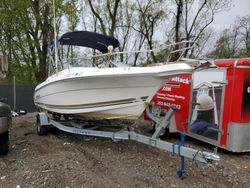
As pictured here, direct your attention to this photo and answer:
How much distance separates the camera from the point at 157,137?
5.07 m

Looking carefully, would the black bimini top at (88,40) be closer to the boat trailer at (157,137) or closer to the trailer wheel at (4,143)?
the boat trailer at (157,137)

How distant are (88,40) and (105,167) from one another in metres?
3.73

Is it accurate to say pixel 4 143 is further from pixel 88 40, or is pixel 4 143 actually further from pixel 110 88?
pixel 88 40

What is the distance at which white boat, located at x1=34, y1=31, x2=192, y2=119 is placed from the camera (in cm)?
533

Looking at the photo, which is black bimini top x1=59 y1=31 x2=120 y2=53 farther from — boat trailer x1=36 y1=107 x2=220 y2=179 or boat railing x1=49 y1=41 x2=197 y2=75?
boat trailer x1=36 y1=107 x2=220 y2=179

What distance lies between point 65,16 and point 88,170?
62.1ft

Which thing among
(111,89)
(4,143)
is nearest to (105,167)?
(111,89)

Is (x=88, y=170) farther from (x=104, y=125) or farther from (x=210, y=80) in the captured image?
(x=210, y=80)

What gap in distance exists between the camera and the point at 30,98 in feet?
48.8

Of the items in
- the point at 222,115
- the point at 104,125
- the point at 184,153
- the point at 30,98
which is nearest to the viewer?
the point at 184,153

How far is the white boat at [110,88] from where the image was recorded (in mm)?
5332

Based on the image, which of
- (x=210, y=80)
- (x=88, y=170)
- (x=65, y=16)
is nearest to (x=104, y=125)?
(x=88, y=170)

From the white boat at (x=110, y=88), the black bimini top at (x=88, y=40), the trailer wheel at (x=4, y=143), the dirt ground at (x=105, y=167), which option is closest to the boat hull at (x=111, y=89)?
the white boat at (x=110, y=88)

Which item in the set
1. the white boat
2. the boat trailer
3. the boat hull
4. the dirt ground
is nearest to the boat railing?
the white boat
